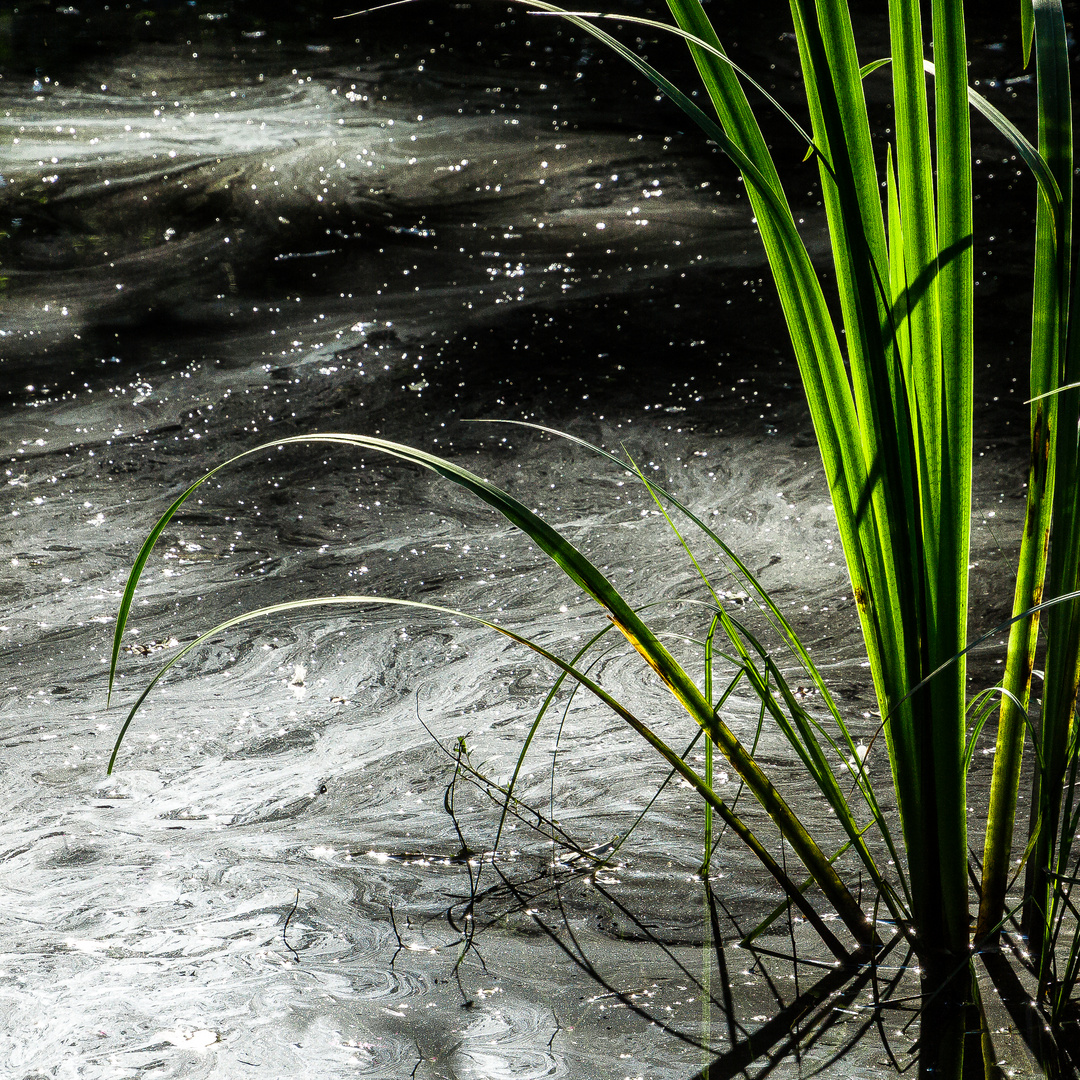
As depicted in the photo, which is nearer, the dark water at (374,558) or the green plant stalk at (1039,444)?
the green plant stalk at (1039,444)

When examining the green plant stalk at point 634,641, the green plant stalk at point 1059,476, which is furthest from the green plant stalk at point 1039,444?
the green plant stalk at point 634,641

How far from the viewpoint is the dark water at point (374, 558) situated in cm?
77

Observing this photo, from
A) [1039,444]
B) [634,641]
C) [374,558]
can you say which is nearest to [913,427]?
[1039,444]

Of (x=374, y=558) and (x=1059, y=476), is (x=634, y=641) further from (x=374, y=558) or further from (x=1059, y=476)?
(x=374, y=558)

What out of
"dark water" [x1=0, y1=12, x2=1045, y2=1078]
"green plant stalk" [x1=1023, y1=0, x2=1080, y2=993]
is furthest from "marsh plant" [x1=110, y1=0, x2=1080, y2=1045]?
"dark water" [x1=0, y1=12, x2=1045, y2=1078]

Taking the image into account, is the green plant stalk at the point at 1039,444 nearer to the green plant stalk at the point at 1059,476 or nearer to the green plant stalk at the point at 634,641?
the green plant stalk at the point at 1059,476

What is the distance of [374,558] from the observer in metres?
1.51

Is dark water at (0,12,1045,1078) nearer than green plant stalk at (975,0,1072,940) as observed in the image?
No

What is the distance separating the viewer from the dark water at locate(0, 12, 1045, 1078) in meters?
0.77

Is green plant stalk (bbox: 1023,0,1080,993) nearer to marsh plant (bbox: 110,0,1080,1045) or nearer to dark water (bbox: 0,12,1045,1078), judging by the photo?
marsh plant (bbox: 110,0,1080,1045)

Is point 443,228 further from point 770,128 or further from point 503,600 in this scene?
point 503,600

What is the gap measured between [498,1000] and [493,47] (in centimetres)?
339

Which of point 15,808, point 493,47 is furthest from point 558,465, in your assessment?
point 493,47

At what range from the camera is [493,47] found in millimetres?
3584
